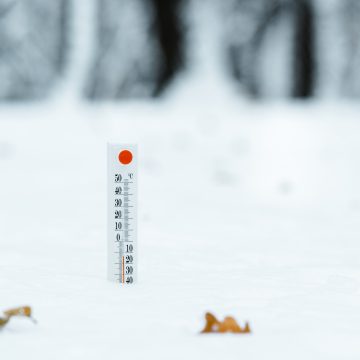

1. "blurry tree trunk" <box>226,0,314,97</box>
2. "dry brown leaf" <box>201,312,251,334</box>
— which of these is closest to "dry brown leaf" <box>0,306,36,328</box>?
"dry brown leaf" <box>201,312,251,334</box>

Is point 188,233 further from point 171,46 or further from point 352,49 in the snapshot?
point 352,49

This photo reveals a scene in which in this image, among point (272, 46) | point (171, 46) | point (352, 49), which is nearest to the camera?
point (171, 46)

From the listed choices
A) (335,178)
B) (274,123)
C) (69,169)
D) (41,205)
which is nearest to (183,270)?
(41,205)

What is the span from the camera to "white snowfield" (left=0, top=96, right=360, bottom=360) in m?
1.86

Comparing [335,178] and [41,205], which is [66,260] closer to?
[41,205]

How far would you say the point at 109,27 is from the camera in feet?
31.9

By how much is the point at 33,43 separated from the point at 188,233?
6.56 meters

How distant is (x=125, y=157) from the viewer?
7.82ft

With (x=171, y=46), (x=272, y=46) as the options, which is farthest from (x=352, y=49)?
(x=171, y=46)

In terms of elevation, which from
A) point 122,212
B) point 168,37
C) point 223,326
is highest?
point 168,37

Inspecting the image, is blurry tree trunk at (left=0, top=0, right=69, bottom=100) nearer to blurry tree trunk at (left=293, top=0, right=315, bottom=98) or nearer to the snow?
the snow

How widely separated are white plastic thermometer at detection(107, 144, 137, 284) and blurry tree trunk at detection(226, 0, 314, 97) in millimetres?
8025

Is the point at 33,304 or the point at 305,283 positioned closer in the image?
the point at 33,304

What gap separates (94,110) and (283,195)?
3479mm
